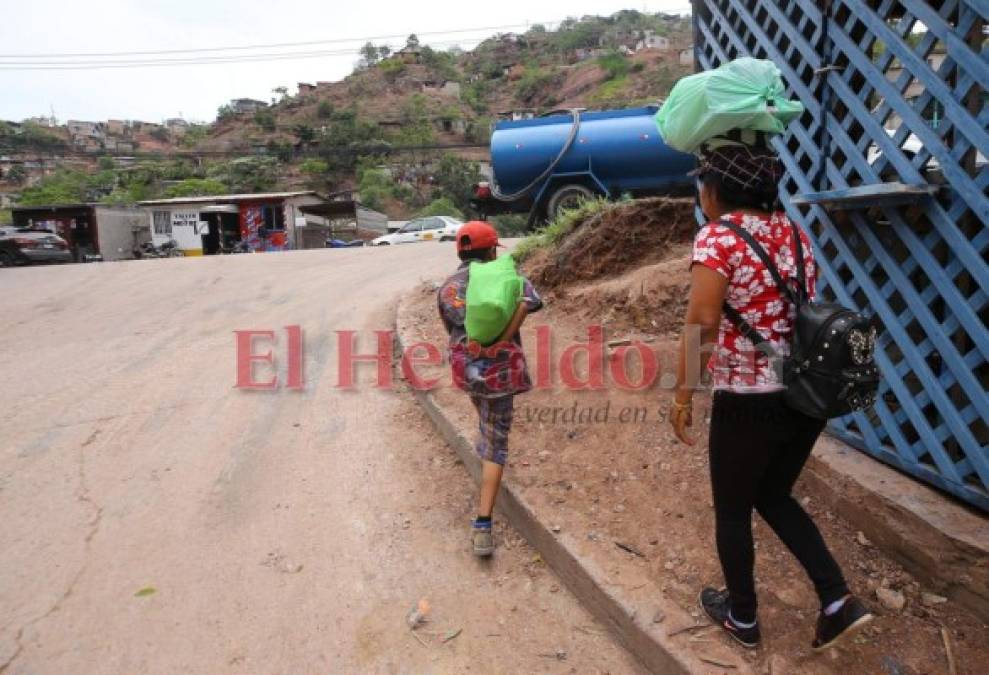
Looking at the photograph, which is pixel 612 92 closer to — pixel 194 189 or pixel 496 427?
pixel 194 189

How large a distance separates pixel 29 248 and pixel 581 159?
54.9 feet

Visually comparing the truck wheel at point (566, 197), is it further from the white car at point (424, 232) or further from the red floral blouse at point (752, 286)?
the white car at point (424, 232)

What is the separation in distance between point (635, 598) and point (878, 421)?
1507 mm

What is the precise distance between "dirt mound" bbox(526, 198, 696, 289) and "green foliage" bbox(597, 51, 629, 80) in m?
72.5

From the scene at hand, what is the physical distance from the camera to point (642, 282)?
17.0 ft

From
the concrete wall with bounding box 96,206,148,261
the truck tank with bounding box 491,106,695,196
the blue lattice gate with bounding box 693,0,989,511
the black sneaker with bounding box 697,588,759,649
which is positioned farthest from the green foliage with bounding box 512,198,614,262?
the concrete wall with bounding box 96,206,148,261

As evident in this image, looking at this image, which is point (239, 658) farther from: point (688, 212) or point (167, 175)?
point (167, 175)

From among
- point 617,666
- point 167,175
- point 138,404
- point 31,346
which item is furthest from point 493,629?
point 167,175

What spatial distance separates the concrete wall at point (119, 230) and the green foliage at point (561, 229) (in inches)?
1186

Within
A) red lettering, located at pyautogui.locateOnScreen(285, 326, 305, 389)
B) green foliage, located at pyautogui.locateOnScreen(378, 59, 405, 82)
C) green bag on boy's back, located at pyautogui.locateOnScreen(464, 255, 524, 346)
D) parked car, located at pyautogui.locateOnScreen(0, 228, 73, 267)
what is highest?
green foliage, located at pyautogui.locateOnScreen(378, 59, 405, 82)

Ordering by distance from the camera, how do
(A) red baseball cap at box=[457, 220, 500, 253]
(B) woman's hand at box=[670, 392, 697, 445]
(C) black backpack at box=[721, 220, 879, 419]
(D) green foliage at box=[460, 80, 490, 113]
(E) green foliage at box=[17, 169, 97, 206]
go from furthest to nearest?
(D) green foliage at box=[460, 80, 490, 113], (E) green foliage at box=[17, 169, 97, 206], (A) red baseball cap at box=[457, 220, 500, 253], (B) woman's hand at box=[670, 392, 697, 445], (C) black backpack at box=[721, 220, 879, 419]

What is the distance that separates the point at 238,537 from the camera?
3.39 m

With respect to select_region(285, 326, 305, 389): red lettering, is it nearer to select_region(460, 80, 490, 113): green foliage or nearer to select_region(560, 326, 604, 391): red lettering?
select_region(560, 326, 604, 391): red lettering

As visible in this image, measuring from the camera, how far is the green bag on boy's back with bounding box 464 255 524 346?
294 cm
